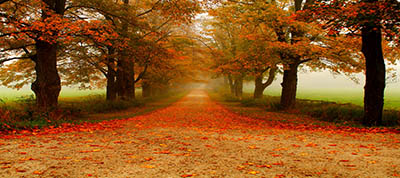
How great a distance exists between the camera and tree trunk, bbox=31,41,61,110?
11000 mm

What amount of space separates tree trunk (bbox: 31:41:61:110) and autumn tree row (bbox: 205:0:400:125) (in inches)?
362

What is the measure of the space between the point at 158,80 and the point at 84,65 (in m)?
13.3

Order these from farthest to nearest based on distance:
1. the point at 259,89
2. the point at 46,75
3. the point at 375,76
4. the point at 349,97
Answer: the point at 349,97
the point at 259,89
the point at 46,75
the point at 375,76

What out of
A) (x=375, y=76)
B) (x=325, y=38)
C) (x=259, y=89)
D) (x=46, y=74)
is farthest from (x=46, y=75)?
(x=259, y=89)

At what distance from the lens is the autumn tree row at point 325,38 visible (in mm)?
8195

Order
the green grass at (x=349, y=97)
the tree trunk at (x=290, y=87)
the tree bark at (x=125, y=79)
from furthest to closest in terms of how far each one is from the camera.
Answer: the green grass at (x=349, y=97) < the tree bark at (x=125, y=79) < the tree trunk at (x=290, y=87)

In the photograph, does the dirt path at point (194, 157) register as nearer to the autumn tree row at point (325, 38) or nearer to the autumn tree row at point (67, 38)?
the autumn tree row at point (325, 38)

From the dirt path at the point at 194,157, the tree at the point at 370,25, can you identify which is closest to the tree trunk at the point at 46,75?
the dirt path at the point at 194,157

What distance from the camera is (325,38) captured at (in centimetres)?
1434

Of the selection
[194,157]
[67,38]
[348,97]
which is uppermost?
[67,38]

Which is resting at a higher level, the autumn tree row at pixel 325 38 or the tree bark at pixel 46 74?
the autumn tree row at pixel 325 38

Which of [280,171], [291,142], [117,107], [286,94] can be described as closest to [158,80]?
[117,107]

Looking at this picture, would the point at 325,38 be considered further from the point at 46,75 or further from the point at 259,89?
the point at 46,75

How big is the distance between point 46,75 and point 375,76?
1515 cm
